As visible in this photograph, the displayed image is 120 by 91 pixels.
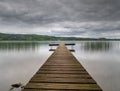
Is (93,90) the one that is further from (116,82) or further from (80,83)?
(116,82)

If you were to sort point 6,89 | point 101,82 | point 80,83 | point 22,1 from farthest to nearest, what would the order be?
point 22,1 → point 101,82 → point 6,89 → point 80,83

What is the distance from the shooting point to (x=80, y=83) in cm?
434

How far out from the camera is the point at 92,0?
20719mm

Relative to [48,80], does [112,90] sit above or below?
below

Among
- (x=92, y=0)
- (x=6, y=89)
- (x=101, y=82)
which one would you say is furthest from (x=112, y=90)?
(x=92, y=0)

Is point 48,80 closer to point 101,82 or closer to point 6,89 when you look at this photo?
point 6,89

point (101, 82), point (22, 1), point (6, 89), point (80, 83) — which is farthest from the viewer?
point (22, 1)

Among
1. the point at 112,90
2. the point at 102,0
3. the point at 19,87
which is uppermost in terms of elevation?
the point at 102,0

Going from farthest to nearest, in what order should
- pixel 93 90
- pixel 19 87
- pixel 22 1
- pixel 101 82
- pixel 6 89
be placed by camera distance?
1. pixel 22 1
2. pixel 101 82
3. pixel 6 89
4. pixel 19 87
5. pixel 93 90

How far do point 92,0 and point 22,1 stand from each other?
13054 mm

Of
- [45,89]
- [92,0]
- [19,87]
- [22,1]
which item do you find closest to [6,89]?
[19,87]

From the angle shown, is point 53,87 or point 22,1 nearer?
point 53,87

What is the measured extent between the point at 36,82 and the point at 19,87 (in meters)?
3.45

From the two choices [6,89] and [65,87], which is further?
[6,89]
